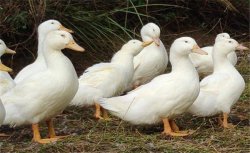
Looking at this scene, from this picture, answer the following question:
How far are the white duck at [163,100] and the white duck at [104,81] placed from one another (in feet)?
2.71

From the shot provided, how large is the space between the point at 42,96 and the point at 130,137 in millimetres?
883

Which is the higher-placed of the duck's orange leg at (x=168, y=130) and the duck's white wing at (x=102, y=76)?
the duck's white wing at (x=102, y=76)

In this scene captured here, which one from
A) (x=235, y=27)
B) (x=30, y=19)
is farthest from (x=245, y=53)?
(x=30, y=19)

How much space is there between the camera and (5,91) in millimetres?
7133

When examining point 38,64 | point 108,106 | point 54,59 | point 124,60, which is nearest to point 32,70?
point 38,64

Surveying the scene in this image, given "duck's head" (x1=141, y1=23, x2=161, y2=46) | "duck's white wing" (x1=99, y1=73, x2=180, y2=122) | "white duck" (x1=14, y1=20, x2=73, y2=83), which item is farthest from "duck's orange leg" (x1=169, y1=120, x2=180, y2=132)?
"duck's head" (x1=141, y1=23, x2=161, y2=46)

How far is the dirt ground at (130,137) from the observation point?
6.12 m

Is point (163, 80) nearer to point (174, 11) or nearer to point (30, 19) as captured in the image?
point (30, 19)

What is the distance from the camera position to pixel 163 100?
21.3ft

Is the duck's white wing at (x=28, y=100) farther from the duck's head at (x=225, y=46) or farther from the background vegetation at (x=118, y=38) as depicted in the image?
the duck's head at (x=225, y=46)

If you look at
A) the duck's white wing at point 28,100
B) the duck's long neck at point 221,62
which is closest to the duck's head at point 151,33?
the duck's long neck at point 221,62

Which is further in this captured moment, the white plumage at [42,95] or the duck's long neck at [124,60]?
the duck's long neck at [124,60]

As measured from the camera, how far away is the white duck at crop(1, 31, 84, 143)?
6340 mm

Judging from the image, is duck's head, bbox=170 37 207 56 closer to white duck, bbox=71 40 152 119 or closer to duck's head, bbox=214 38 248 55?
duck's head, bbox=214 38 248 55
